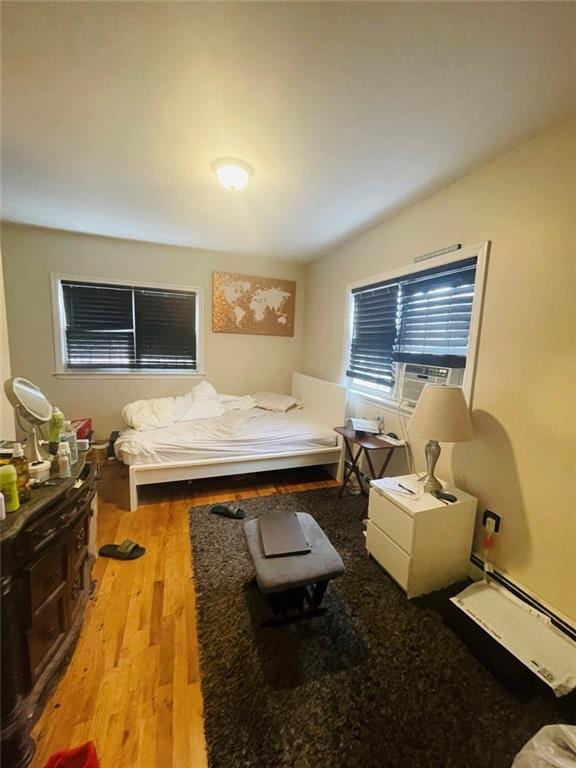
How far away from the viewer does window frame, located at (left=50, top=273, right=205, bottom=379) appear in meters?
3.46

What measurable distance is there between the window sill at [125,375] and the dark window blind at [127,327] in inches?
2.9

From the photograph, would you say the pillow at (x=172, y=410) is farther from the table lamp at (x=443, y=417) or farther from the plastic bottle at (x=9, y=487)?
the table lamp at (x=443, y=417)

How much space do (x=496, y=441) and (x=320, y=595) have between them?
132 centimetres

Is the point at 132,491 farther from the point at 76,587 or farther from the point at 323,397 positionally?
the point at 323,397

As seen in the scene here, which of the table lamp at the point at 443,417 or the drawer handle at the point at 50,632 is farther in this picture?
the table lamp at the point at 443,417

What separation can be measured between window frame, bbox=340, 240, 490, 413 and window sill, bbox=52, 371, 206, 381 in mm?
2035

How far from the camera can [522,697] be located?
4.08ft

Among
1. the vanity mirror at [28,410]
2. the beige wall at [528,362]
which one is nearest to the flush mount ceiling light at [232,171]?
the beige wall at [528,362]

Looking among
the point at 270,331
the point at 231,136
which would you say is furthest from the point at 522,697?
the point at 270,331

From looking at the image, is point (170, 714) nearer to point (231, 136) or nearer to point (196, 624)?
point (196, 624)

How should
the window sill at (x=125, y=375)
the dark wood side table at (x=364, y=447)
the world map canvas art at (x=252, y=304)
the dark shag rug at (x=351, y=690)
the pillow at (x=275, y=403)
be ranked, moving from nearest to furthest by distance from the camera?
the dark shag rug at (x=351, y=690)
the dark wood side table at (x=364, y=447)
the window sill at (x=125, y=375)
the pillow at (x=275, y=403)
the world map canvas art at (x=252, y=304)

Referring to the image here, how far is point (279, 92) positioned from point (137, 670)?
8.75 feet

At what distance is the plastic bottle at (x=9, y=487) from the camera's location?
1063 millimetres

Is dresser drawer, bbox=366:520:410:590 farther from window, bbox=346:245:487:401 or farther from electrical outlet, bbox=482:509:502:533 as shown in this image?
window, bbox=346:245:487:401
